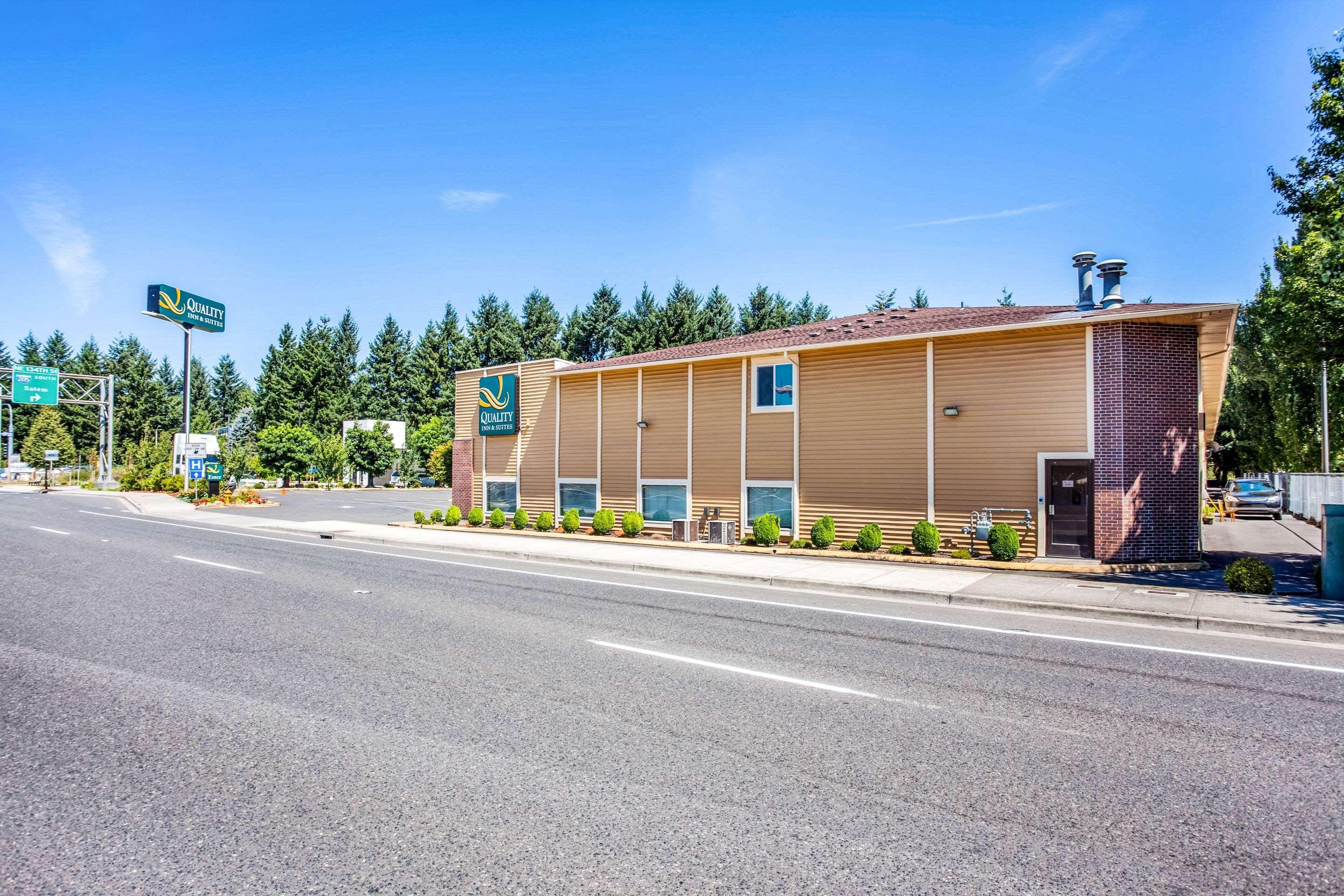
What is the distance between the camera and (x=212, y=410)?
10794cm

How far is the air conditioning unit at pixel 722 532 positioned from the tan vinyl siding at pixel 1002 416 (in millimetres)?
5471

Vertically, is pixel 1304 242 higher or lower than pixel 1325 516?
higher

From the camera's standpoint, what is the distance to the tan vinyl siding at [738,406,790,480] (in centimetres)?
2020

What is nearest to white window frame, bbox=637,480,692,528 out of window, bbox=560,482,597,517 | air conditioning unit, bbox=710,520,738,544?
air conditioning unit, bbox=710,520,738,544

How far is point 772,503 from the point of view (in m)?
20.5

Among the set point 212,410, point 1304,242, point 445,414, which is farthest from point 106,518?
point 212,410

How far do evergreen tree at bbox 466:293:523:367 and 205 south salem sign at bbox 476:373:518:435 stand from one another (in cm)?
4431

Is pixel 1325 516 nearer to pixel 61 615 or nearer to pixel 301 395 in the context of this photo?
pixel 61 615

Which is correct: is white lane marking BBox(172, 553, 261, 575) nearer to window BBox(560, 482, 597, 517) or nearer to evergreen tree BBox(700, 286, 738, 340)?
window BBox(560, 482, 597, 517)

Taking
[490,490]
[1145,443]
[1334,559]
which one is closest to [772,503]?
[1145,443]

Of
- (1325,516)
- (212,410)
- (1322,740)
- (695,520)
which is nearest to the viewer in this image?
(1322,740)

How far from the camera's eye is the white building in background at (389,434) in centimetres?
6712

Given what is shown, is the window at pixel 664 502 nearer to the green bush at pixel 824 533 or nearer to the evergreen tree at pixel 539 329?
the green bush at pixel 824 533

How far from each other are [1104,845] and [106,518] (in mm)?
35022
